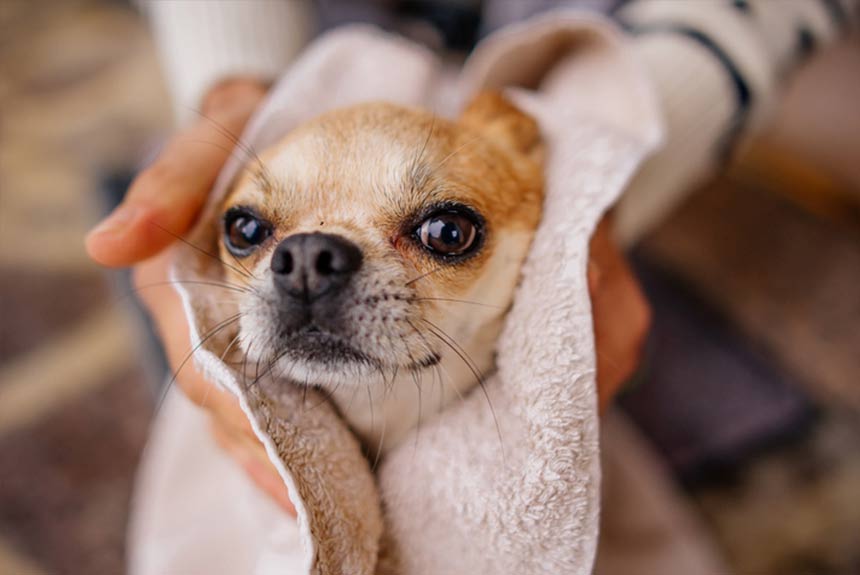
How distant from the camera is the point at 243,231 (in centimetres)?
98

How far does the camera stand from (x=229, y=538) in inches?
41.7

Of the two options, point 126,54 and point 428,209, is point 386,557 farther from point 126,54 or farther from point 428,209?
point 126,54

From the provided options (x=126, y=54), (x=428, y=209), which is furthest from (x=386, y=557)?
(x=126, y=54)

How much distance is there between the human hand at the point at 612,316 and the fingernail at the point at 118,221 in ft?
2.25

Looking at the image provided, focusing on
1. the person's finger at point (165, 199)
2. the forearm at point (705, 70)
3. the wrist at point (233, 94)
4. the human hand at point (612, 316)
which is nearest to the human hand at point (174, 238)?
the person's finger at point (165, 199)

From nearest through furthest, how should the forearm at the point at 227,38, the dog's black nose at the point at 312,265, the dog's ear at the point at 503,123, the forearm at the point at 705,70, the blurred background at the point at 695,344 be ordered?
the dog's black nose at the point at 312,265
the dog's ear at the point at 503,123
the forearm at the point at 705,70
the forearm at the point at 227,38
the blurred background at the point at 695,344

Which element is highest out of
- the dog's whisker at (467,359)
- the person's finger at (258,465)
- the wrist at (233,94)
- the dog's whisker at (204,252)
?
the wrist at (233,94)

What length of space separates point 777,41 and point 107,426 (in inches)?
78.9

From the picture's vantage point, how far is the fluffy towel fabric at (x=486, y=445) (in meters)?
0.81

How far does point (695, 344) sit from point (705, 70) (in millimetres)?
999

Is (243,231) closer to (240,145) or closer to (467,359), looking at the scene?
(240,145)

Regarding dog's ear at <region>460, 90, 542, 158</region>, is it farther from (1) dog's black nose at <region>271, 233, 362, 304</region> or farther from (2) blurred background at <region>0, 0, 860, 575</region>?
(2) blurred background at <region>0, 0, 860, 575</region>

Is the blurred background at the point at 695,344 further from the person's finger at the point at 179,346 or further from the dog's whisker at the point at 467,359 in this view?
the dog's whisker at the point at 467,359

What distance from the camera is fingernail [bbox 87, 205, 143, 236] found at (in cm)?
92
